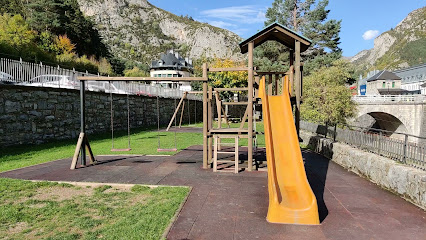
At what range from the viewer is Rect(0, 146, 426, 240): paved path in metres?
3.91

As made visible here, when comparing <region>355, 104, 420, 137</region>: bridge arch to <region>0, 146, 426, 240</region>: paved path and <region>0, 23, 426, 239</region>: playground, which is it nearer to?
<region>0, 23, 426, 239</region>: playground

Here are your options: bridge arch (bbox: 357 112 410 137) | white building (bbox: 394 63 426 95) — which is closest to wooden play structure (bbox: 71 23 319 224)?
bridge arch (bbox: 357 112 410 137)

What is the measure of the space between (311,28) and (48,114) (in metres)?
31.8

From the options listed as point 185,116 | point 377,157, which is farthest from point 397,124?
point 377,157

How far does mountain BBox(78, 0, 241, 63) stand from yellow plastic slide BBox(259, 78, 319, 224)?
107887 millimetres

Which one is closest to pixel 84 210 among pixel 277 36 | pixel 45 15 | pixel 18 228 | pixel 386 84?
pixel 18 228

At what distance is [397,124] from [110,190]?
144 ft

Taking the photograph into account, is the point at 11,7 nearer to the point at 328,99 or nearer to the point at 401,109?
the point at 328,99

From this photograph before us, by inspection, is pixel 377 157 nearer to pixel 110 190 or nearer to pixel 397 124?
pixel 110 190

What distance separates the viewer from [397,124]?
39.7 metres

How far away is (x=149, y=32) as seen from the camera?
135m

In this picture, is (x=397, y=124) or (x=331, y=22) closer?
(x=331, y=22)

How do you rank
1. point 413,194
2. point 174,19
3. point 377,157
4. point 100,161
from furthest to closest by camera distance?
point 174,19
point 100,161
point 377,157
point 413,194

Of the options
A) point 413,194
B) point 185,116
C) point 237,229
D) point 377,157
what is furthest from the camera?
point 185,116
